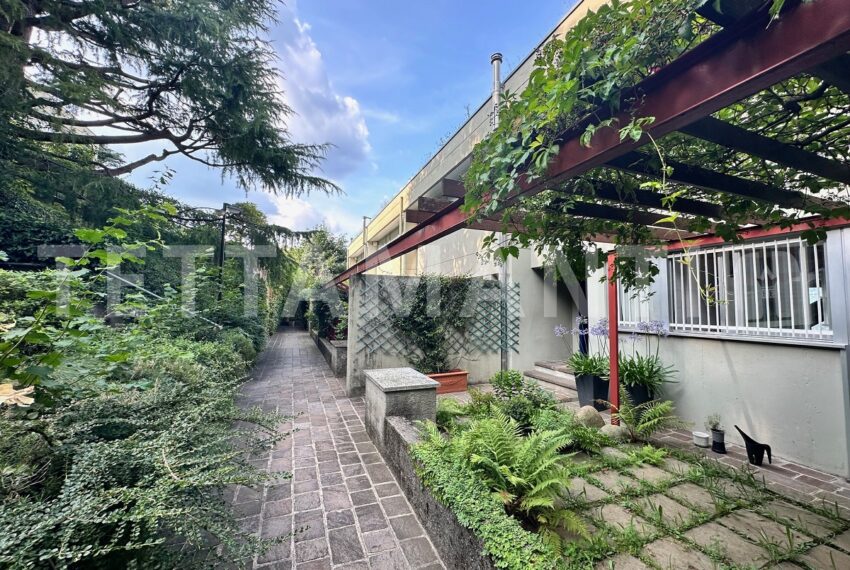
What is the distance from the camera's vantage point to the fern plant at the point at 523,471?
2.02 metres

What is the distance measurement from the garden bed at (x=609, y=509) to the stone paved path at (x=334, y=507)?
21 centimetres

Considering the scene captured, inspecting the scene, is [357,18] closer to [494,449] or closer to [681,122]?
[681,122]

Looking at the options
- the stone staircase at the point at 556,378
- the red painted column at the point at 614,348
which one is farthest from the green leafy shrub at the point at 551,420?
the stone staircase at the point at 556,378

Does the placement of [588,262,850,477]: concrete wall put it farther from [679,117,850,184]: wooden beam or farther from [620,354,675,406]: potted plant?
[679,117,850,184]: wooden beam

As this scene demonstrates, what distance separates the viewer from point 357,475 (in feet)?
10.2

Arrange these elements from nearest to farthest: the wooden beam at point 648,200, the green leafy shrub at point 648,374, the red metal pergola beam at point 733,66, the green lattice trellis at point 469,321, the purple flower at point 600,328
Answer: the red metal pergola beam at point 733,66, the wooden beam at point 648,200, the green leafy shrub at point 648,374, the purple flower at point 600,328, the green lattice trellis at point 469,321

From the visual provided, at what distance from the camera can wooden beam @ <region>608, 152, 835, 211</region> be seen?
1.86 m

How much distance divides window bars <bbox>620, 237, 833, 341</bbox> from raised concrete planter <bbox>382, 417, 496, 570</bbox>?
2514mm

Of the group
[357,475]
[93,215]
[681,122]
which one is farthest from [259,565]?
[93,215]

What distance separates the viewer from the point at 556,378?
20.4ft

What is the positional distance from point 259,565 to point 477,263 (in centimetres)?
655

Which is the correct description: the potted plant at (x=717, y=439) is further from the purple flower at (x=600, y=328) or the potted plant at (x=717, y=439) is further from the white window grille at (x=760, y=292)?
the purple flower at (x=600, y=328)

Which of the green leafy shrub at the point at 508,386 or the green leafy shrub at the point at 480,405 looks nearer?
the green leafy shrub at the point at 480,405

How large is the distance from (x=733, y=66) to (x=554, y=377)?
5925mm
